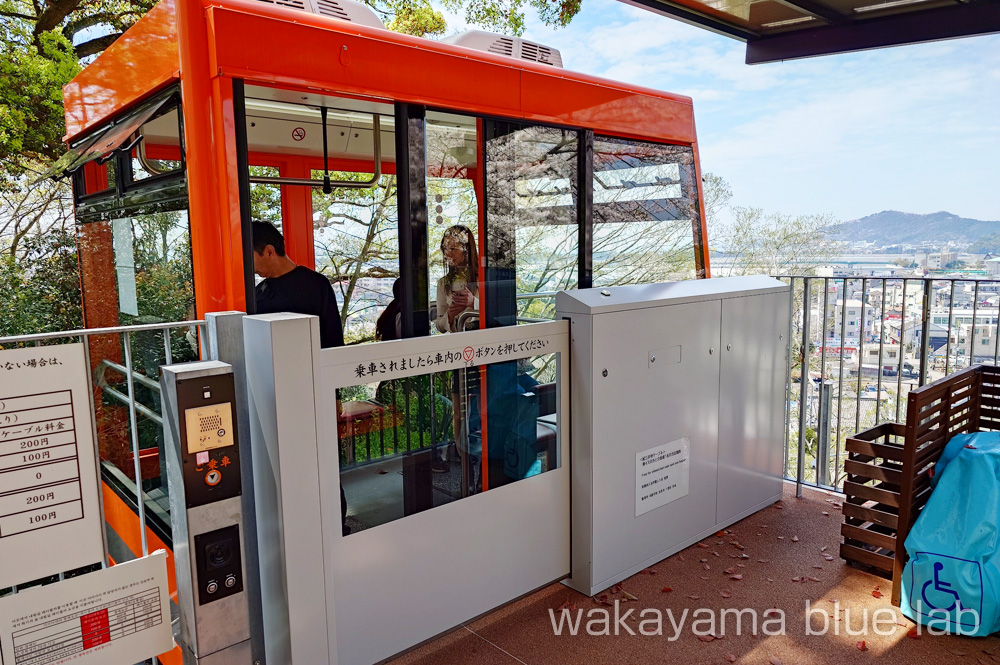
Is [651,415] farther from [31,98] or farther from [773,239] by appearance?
[773,239]

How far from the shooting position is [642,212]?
4258 mm

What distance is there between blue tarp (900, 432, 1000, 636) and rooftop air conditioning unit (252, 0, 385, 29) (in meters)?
3.36

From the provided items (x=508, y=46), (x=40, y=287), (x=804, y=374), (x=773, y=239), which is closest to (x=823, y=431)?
(x=804, y=374)

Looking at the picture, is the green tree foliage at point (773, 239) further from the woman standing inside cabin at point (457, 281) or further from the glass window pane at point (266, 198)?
the woman standing inside cabin at point (457, 281)

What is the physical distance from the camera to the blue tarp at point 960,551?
9.24 feet

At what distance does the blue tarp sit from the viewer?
2816 mm

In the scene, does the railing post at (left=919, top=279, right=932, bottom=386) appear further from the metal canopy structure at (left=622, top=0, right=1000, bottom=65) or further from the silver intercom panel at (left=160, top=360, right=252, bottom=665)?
the silver intercom panel at (left=160, top=360, right=252, bottom=665)

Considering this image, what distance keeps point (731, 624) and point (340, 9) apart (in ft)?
10.8

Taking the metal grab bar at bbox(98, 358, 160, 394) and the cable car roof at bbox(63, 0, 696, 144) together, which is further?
the metal grab bar at bbox(98, 358, 160, 394)

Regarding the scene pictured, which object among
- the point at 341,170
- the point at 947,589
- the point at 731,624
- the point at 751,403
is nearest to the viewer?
the point at 947,589

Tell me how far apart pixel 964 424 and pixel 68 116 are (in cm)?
558

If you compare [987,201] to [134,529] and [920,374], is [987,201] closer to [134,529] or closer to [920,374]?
[920,374]

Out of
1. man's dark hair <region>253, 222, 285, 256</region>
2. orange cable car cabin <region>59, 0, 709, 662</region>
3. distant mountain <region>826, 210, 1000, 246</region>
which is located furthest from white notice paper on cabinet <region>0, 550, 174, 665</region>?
distant mountain <region>826, 210, 1000, 246</region>

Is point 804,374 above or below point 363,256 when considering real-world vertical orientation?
below
